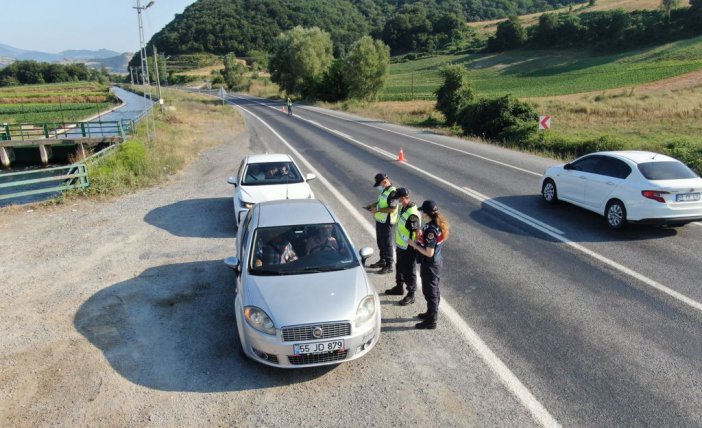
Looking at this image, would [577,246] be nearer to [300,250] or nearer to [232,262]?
[300,250]

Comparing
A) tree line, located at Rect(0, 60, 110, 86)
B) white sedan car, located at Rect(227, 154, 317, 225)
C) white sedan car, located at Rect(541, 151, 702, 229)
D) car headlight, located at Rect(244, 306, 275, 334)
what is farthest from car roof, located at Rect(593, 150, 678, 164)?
tree line, located at Rect(0, 60, 110, 86)

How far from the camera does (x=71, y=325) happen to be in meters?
6.52

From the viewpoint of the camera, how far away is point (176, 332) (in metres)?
6.26

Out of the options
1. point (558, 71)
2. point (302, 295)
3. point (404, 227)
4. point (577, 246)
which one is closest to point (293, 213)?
point (404, 227)

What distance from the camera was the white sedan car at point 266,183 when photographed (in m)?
10.2

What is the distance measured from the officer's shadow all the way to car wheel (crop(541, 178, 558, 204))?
7.13 meters

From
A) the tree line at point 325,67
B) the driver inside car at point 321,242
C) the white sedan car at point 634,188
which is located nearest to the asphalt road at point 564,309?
the white sedan car at point 634,188

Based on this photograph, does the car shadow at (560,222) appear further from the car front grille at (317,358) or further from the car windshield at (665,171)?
the car front grille at (317,358)

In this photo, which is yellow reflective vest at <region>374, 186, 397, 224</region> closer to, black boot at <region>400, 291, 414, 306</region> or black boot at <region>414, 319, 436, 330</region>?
black boot at <region>400, 291, 414, 306</region>

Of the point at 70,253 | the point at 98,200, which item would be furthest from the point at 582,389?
the point at 98,200

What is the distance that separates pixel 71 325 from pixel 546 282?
700 centimetres

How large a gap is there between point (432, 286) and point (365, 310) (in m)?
1.10

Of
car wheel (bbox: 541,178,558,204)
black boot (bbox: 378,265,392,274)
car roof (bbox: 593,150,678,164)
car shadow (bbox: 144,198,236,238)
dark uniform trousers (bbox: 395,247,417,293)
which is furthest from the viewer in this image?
car wheel (bbox: 541,178,558,204)

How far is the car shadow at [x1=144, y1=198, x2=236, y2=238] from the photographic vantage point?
1048cm
